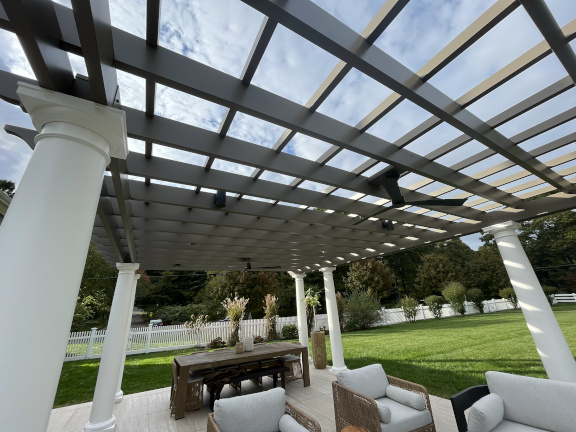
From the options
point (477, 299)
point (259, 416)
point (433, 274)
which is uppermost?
point (433, 274)

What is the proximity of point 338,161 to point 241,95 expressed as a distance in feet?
4.66

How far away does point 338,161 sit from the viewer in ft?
9.34

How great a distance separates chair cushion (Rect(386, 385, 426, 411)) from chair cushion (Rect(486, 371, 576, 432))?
2.54 feet

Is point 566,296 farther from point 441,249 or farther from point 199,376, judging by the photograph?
point 199,376

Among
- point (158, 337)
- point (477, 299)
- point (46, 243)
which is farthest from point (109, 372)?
point (477, 299)

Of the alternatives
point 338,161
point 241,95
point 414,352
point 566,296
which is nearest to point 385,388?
point 338,161

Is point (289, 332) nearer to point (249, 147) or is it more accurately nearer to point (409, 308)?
point (409, 308)

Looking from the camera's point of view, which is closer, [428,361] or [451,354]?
[428,361]

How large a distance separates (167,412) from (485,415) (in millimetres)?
4892

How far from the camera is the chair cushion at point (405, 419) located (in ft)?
8.94

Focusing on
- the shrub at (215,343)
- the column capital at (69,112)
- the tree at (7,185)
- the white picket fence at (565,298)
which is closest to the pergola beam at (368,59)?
the column capital at (69,112)

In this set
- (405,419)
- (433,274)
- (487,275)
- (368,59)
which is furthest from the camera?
(487,275)

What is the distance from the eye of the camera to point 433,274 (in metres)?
19.5

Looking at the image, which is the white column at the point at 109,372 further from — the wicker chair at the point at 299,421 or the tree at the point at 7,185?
the tree at the point at 7,185
